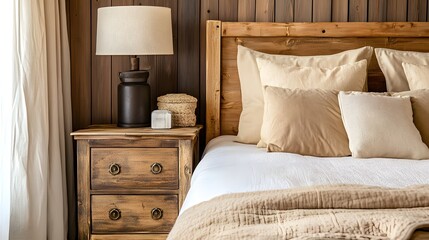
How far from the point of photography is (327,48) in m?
3.33

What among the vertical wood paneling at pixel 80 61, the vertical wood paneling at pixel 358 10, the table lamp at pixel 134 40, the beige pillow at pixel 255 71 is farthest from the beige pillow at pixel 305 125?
the vertical wood paneling at pixel 80 61

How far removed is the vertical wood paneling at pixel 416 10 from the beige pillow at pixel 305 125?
0.90 metres

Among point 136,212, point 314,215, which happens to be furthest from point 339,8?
point 314,215

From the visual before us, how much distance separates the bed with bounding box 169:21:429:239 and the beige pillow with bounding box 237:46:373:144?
0.31 feet

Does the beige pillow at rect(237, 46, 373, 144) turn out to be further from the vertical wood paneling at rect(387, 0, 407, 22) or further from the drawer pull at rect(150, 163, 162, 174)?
the drawer pull at rect(150, 163, 162, 174)

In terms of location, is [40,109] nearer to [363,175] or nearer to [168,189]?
[168,189]

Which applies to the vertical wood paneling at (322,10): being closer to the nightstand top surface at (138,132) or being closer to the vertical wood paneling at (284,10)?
the vertical wood paneling at (284,10)

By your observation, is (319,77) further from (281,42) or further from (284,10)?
(284,10)

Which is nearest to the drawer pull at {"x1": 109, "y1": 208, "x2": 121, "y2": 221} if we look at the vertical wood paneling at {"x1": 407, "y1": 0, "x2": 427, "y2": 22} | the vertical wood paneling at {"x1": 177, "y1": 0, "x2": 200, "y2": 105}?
the vertical wood paneling at {"x1": 177, "y1": 0, "x2": 200, "y2": 105}

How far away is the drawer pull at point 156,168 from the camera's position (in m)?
3.03

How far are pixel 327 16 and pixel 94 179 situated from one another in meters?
1.48

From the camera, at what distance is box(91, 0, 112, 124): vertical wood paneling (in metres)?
3.47

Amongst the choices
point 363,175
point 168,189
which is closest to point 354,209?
point 363,175

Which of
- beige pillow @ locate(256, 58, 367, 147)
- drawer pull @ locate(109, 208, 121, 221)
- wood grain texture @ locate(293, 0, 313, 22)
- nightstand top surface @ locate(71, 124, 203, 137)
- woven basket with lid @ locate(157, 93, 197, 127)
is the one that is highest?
wood grain texture @ locate(293, 0, 313, 22)
